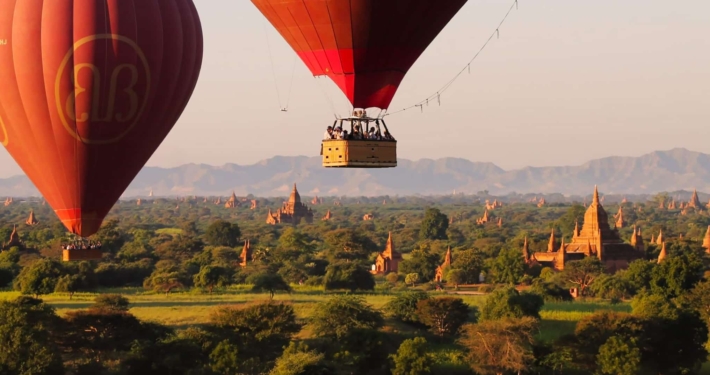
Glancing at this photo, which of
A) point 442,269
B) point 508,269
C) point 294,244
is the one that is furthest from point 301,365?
point 294,244

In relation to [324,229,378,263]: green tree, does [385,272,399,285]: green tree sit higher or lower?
lower

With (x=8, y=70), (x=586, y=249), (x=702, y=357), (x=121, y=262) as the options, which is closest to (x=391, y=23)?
(x=8, y=70)

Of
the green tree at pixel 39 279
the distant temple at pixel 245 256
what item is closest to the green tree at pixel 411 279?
the distant temple at pixel 245 256

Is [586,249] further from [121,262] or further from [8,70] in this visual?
[8,70]

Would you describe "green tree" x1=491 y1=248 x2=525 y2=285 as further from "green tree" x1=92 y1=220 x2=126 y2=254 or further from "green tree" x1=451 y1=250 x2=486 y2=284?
"green tree" x1=92 y1=220 x2=126 y2=254

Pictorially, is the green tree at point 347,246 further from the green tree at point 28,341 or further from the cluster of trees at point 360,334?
the green tree at point 28,341

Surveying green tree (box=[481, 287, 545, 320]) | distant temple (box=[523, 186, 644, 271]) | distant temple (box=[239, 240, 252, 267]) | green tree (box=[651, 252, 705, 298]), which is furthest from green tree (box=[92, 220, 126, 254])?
green tree (box=[481, 287, 545, 320])

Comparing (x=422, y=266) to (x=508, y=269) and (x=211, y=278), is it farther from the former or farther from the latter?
(x=211, y=278)
